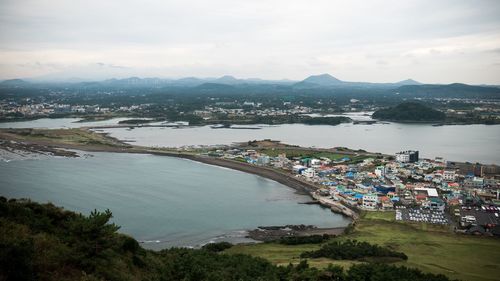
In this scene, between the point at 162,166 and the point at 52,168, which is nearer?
the point at 52,168

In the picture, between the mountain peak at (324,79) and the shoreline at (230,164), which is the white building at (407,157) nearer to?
the shoreline at (230,164)

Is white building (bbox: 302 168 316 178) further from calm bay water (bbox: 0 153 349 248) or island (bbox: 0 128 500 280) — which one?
calm bay water (bbox: 0 153 349 248)

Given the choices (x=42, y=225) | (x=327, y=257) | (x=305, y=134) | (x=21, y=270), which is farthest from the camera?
(x=305, y=134)

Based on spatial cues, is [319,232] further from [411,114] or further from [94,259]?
[411,114]

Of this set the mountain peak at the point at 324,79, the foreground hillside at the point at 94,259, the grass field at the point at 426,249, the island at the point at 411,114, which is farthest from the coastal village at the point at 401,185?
the mountain peak at the point at 324,79

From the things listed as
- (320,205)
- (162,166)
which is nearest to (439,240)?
(320,205)

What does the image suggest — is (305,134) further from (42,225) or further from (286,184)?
(42,225)

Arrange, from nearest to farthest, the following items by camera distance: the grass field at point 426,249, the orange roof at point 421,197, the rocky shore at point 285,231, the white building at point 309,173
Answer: the grass field at point 426,249 → the rocky shore at point 285,231 → the orange roof at point 421,197 → the white building at point 309,173
